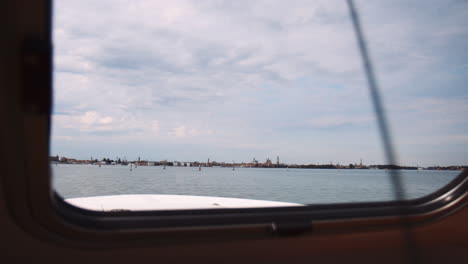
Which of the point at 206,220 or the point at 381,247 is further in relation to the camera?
the point at 381,247

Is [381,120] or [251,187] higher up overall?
[381,120]

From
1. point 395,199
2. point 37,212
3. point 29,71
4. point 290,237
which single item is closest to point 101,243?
point 37,212

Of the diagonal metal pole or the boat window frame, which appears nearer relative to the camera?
the boat window frame

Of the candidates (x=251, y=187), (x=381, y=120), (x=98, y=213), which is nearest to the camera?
(x=98, y=213)

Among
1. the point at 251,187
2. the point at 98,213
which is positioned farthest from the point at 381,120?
the point at 251,187

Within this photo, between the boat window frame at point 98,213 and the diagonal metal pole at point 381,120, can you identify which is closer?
the boat window frame at point 98,213

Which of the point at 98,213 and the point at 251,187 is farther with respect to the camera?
the point at 251,187

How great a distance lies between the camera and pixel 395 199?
65.1 inches

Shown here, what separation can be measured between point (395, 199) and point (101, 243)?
1.39 meters

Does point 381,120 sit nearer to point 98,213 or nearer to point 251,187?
point 98,213

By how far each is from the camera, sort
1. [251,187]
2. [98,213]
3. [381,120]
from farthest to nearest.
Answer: [251,187] < [381,120] < [98,213]

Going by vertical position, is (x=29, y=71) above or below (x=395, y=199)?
above

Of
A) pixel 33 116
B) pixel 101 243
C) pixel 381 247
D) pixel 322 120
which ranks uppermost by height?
pixel 322 120

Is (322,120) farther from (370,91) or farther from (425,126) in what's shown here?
(370,91)
